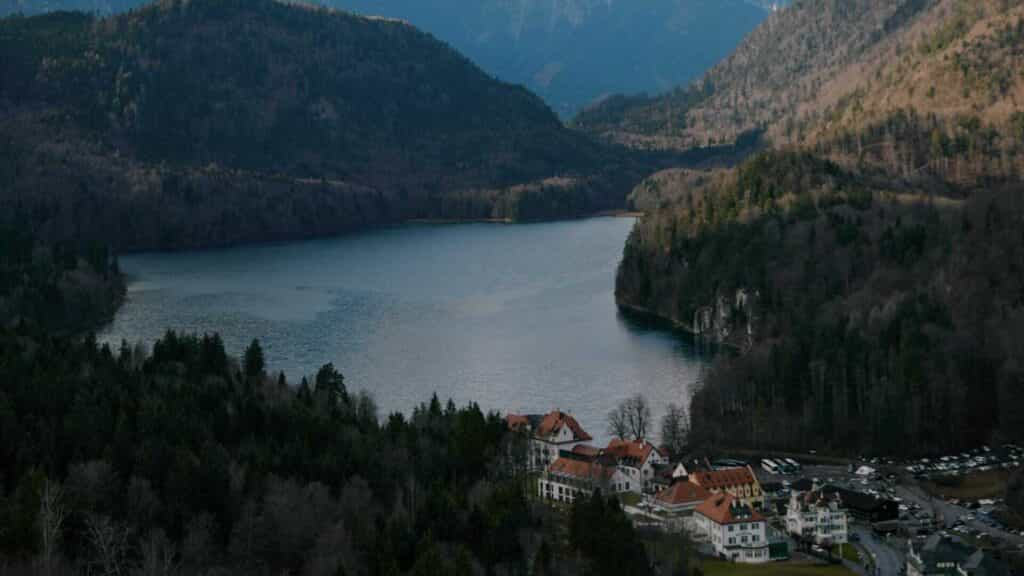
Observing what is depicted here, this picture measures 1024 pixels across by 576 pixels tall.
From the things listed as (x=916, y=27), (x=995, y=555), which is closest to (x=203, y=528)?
(x=995, y=555)

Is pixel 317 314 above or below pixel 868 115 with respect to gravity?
below

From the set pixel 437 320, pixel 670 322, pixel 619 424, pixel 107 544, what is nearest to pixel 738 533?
pixel 619 424

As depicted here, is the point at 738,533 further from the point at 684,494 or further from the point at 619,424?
the point at 619,424

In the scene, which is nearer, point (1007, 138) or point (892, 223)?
point (892, 223)

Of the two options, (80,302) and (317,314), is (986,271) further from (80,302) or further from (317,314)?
(80,302)

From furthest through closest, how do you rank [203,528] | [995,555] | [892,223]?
1. [892,223]
2. [995,555]
3. [203,528]

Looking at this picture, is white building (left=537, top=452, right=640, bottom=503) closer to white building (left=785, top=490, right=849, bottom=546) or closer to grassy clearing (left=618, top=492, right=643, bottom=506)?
grassy clearing (left=618, top=492, right=643, bottom=506)

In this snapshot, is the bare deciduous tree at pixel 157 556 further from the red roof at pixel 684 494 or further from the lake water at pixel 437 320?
the lake water at pixel 437 320

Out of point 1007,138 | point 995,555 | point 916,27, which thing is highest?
point 916,27
